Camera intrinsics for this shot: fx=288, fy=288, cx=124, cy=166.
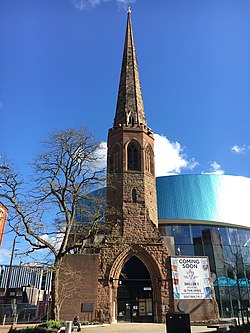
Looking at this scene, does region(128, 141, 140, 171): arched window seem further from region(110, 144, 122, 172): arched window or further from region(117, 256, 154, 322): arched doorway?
region(117, 256, 154, 322): arched doorway

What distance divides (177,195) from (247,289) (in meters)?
13.8

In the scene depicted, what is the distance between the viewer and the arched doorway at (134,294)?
2262 cm

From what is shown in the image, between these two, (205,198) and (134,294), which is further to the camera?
(205,198)

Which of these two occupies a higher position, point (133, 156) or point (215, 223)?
point (133, 156)

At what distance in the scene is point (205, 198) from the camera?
3884 cm

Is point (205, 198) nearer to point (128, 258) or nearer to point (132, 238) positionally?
point (132, 238)

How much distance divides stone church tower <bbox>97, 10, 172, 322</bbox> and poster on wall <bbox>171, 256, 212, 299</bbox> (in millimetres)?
860

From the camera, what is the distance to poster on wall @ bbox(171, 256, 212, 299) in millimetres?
21562

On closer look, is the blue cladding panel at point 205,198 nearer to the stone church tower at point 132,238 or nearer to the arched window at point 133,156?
the stone church tower at point 132,238

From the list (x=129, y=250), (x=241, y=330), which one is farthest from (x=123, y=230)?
(x=241, y=330)

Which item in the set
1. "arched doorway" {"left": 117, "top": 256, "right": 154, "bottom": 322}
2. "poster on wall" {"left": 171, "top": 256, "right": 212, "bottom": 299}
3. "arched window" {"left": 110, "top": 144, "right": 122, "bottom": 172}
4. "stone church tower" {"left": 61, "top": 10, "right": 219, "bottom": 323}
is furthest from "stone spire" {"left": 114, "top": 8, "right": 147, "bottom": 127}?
"poster on wall" {"left": 171, "top": 256, "right": 212, "bottom": 299}

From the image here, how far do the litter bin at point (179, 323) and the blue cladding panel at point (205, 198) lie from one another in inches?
1134

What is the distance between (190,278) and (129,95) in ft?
65.5

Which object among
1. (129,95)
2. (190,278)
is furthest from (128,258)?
(129,95)
